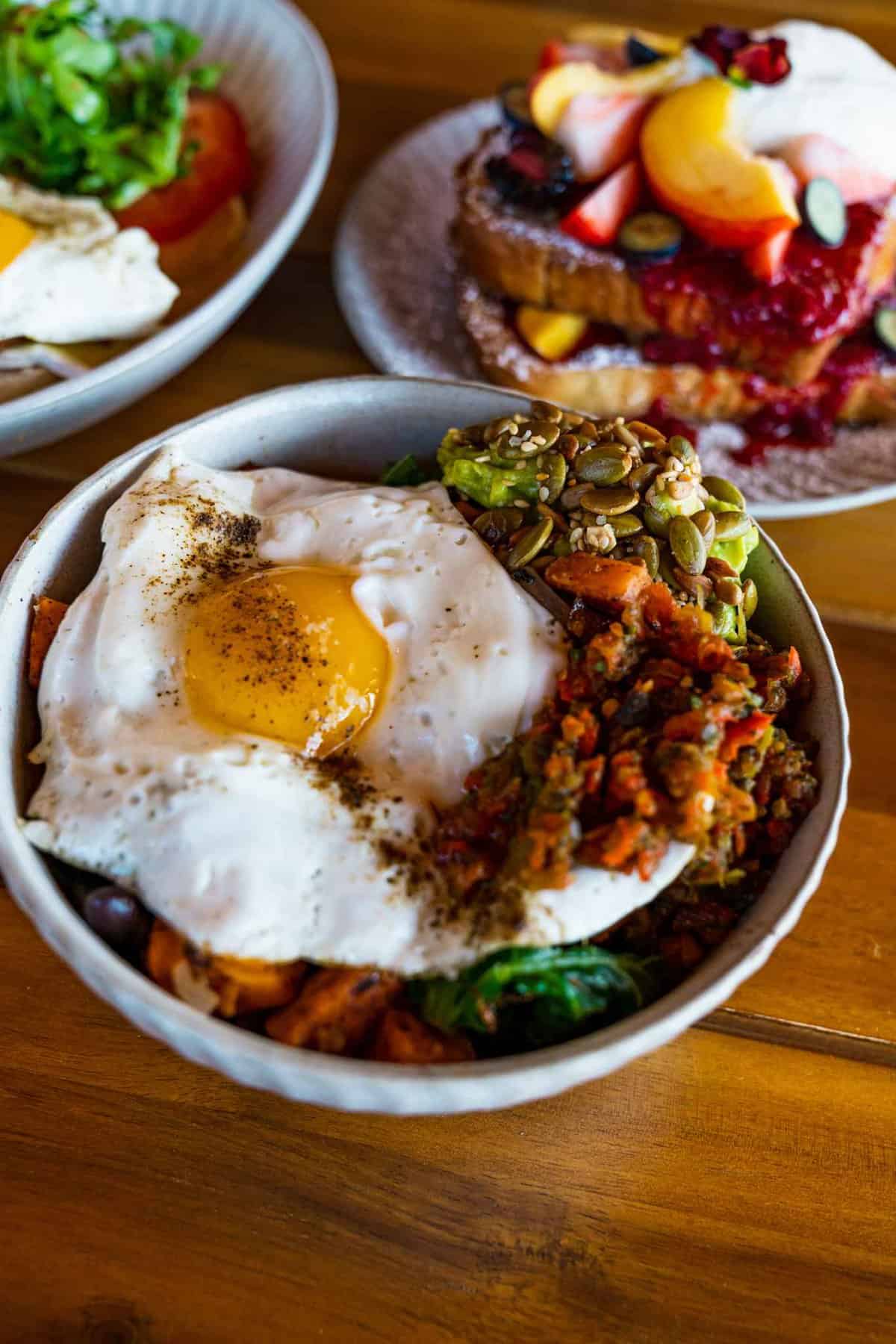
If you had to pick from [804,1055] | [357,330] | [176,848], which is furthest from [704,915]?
[357,330]

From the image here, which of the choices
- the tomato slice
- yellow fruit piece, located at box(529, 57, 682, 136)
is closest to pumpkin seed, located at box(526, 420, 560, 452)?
yellow fruit piece, located at box(529, 57, 682, 136)

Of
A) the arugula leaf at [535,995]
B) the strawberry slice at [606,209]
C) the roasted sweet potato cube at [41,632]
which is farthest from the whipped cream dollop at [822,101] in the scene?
the arugula leaf at [535,995]

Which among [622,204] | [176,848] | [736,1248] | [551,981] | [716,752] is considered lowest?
[736,1248]

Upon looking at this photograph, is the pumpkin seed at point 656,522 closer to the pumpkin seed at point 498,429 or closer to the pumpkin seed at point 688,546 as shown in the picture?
the pumpkin seed at point 688,546

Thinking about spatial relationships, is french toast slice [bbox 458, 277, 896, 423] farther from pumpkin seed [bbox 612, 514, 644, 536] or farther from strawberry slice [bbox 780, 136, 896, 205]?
pumpkin seed [bbox 612, 514, 644, 536]

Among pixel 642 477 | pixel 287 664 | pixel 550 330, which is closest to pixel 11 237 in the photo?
pixel 550 330

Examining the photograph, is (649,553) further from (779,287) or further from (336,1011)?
(779,287)

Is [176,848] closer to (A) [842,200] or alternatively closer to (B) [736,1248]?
(B) [736,1248]
